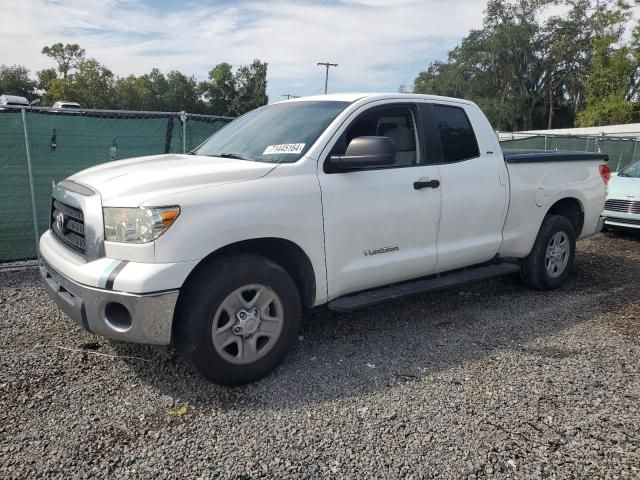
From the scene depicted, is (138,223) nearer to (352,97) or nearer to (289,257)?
(289,257)

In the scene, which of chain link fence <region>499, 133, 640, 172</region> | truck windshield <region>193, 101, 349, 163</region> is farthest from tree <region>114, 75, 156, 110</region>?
truck windshield <region>193, 101, 349, 163</region>

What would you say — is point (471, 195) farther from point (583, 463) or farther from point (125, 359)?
point (125, 359)

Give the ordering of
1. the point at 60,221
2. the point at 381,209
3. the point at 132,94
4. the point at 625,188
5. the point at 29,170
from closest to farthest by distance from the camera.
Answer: the point at 60,221
the point at 381,209
the point at 29,170
the point at 625,188
the point at 132,94

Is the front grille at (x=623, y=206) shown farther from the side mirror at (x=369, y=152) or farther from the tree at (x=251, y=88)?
the tree at (x=251, y=88)

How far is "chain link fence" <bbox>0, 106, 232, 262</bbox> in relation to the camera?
231 inches

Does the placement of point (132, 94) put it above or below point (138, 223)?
above

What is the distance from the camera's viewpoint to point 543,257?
532 cm

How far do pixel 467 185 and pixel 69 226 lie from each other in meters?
3.11

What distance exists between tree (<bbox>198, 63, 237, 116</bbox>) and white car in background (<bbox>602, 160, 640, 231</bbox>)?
7634cm

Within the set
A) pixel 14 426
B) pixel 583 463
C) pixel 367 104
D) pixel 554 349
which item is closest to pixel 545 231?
pixel 554 349

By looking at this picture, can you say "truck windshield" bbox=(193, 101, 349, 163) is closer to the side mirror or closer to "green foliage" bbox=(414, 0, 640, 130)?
the side mirror

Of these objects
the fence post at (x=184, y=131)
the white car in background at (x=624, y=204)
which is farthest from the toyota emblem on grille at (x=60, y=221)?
the white car in background at (x=624, y=204)

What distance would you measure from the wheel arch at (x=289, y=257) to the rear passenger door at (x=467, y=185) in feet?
4.19

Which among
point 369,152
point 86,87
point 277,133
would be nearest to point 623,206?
point 369,152
